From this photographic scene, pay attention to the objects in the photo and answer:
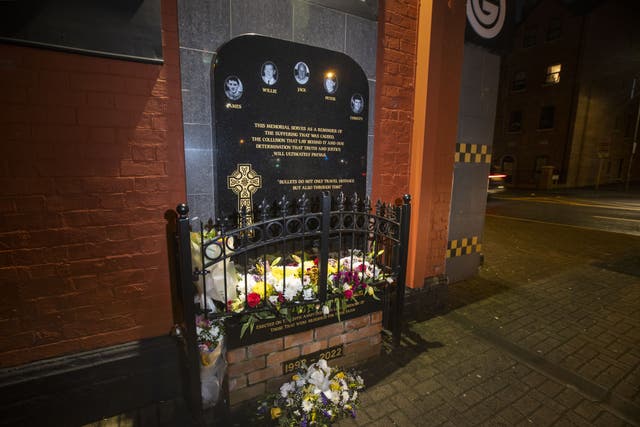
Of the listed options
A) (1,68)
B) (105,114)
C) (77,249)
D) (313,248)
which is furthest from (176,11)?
(313,248)

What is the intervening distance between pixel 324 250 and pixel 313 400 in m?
1.15

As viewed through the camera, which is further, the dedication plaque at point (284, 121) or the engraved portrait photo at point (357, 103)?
the engraved portrait photo at point (357, 103)

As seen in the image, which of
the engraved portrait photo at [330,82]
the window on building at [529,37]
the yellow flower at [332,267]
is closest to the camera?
the yellow flower at [332,267]

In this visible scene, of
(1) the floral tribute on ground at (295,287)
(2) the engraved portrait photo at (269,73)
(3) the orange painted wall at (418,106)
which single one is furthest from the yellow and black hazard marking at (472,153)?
(2) the engraved portrait photo at (269,73)

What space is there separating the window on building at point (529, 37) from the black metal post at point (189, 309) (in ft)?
104

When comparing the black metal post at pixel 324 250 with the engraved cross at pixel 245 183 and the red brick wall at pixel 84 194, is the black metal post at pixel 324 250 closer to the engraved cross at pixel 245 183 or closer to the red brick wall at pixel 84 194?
the engraved cross at pixel 245 183

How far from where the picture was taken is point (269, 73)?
296cm

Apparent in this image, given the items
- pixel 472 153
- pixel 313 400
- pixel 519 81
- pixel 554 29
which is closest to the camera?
pixel 313 400

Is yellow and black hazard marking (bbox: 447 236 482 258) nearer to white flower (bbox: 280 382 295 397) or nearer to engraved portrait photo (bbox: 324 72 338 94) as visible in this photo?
engraved portrait photo (bbox: 324 72 338 94)

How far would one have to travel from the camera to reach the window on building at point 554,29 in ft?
76.2

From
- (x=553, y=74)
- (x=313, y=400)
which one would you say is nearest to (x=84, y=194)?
(x=313, y=400)

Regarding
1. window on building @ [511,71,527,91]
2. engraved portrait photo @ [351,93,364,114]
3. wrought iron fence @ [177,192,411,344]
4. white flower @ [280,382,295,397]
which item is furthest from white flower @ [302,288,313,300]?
window on building @ [511,71,527,91]

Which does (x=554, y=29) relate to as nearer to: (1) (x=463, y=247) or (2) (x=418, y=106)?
(1) (x=463, y=247)

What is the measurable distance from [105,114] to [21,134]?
52 centimetres
